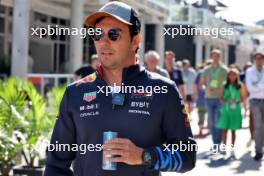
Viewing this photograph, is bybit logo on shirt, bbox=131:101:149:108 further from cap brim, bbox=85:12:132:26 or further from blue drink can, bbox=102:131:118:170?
cap brim, bbox=85:12:132:26

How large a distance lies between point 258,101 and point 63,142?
784cm

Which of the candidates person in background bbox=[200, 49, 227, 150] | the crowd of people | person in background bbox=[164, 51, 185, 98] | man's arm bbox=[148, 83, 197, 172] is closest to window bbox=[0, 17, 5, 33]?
person in background bbox=[164, 51, 185, 98]

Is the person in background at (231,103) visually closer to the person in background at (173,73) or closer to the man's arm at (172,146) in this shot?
the person in background at (173,73)

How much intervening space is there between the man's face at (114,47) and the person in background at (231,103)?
311 inches

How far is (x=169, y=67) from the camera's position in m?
12.0

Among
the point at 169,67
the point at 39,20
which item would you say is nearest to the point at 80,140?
→ the point at 169,67

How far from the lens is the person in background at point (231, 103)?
10.5 metres

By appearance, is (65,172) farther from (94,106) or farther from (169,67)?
(169,67)

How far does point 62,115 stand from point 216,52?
322 inches

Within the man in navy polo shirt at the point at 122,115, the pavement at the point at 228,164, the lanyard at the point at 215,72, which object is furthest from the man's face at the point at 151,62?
the man in navy polo shirt at the point at 122,115

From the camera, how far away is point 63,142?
2.85 metres

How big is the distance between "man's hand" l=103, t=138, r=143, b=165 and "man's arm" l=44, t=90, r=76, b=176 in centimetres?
33

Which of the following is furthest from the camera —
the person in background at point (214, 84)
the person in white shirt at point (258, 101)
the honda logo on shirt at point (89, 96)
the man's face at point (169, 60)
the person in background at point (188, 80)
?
the person in background at point (188, 80)

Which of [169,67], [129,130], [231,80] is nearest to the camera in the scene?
[129,130]
